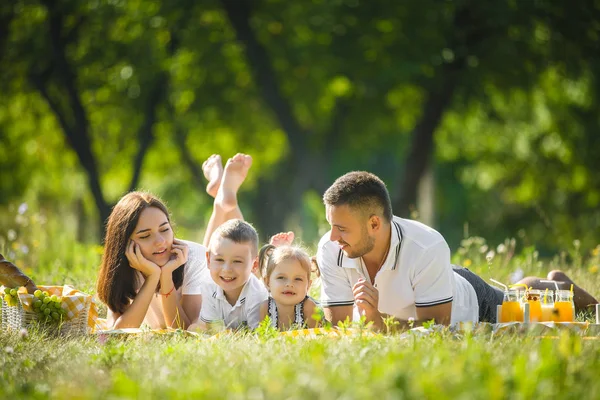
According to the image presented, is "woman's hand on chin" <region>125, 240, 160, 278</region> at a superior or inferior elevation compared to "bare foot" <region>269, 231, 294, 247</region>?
inferior

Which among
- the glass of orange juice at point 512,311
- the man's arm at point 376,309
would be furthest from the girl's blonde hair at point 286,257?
the glass of orange juice at point 512,311

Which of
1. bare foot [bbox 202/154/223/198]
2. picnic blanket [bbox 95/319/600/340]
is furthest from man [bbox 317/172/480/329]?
bare foot [bbox 202/154/223/198]

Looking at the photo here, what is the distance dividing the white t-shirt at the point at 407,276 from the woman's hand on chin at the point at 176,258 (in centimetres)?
120

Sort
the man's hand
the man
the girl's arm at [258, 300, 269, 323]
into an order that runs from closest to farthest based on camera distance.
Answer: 1. the man's hand
2. the man
3. the girl's arm at [258, 300, 269, 323]

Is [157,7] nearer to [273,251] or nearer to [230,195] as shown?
[230,195]

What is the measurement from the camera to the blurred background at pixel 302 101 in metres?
15.7

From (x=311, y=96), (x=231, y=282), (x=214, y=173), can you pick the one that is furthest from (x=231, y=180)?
(x=311, y=96)

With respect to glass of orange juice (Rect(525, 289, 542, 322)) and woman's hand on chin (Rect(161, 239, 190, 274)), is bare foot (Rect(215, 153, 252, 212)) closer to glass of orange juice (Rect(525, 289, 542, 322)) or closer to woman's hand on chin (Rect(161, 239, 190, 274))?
woman's hand on chin (Rect(161, 239, 190, 274))

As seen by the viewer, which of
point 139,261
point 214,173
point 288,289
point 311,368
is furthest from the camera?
point 214,173

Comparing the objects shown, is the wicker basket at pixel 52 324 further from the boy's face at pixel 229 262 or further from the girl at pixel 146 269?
the boy's face at pixel 229 262

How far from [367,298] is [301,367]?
1.63m

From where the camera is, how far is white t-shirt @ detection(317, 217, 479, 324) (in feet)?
19.2

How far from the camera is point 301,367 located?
13.4ft

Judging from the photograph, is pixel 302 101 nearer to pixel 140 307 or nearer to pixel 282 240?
pixel 282 240
